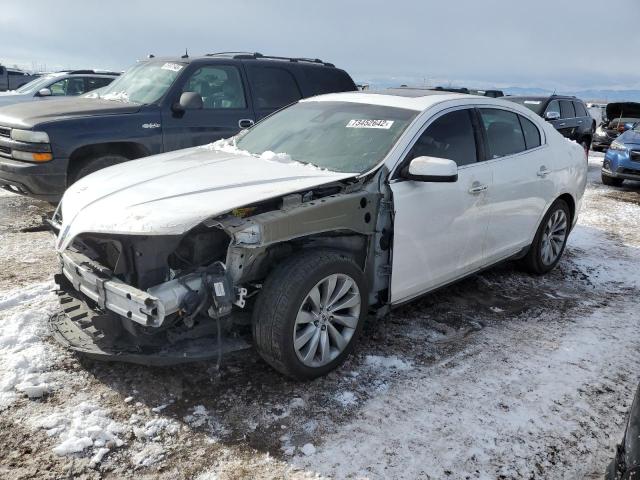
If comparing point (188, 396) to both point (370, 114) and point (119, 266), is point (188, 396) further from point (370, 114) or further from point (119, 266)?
point (370, 114)

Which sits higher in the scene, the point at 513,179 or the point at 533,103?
the point at 533,103

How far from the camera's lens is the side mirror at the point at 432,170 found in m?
3.41

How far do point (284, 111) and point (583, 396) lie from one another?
3.18 metres

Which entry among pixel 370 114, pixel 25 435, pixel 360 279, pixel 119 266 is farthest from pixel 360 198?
pixel 25 435

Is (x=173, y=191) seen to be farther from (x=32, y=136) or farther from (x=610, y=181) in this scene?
(x=610, y=181)

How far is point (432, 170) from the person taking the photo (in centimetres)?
342

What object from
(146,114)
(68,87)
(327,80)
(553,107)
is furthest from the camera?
(553,107)

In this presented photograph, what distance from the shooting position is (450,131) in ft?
13.2

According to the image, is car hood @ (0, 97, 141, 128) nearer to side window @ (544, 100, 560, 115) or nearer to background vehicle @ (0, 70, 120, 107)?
background vehicle @ (0, 70, 120, 107)

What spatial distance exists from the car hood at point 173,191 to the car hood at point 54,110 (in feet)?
7.62

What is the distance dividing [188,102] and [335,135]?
2911 mm

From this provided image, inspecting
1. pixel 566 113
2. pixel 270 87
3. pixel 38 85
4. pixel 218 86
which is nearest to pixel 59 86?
pixel 38 85

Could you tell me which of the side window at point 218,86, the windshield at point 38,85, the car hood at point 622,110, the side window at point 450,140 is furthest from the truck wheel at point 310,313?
the car hood at point 622,110

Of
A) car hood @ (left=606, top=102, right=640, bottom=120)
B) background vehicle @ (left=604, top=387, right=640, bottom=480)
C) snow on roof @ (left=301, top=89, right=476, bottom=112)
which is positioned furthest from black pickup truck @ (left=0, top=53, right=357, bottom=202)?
car hood @ (left=606, top=102, right=640, bottom=120)
